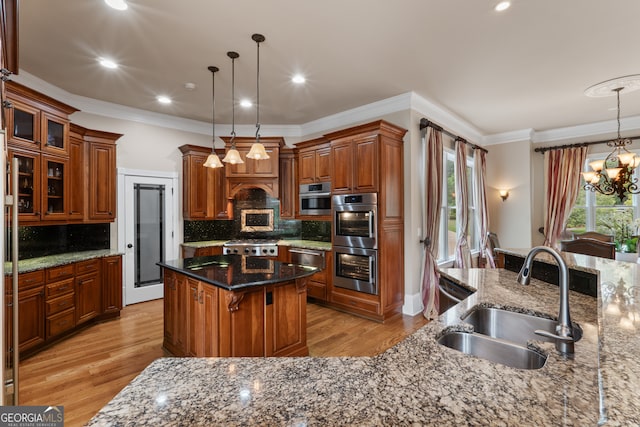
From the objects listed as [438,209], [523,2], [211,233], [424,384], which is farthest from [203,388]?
[211,233]

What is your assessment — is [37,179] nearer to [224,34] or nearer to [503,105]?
[224,34]

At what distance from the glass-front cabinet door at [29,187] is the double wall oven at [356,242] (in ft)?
11.5

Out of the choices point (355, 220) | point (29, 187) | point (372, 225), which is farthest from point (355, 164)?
point (29, 187)

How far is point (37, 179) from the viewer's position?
128 inches

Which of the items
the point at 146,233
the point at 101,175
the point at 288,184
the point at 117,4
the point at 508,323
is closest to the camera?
the point at 508,323

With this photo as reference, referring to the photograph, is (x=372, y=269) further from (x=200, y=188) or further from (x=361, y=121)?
(x=200, y=188)

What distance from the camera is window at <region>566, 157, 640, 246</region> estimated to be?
5137 mm

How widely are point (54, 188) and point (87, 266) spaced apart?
101 cm

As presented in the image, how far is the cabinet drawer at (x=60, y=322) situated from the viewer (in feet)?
10.5

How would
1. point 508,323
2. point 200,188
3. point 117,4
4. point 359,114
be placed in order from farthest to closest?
point 200,188
point 359,114
point 117,4
point 508,323

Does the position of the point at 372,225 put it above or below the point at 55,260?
above

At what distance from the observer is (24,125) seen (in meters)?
3.12

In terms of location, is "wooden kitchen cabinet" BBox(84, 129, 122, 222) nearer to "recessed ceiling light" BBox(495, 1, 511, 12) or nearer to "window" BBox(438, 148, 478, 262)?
"recessed ceiling light" BBox(495, 1, 511, 12)

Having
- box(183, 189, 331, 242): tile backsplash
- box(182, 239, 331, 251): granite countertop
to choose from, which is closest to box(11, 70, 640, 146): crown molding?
box(183, 189, 331, 242): tile backsplash
